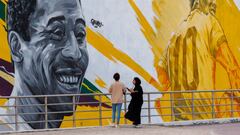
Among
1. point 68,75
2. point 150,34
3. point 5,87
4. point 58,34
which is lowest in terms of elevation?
point 5,87

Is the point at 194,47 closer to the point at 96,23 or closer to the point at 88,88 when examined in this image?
the point at 96,23

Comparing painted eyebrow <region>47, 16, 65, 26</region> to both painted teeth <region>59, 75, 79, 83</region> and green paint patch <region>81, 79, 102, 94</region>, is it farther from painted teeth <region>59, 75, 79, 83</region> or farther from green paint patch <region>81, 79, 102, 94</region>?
green paint patch <region>81, 79, 102, 94</region>

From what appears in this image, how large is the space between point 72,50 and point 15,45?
234 centimetres

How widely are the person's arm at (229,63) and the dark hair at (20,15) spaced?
983 centimetres

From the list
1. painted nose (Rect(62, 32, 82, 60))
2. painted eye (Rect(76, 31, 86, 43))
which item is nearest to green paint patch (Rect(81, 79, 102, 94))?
painted nose (Rect(62, 32, 82, 60))

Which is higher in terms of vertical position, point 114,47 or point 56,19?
point 56,19

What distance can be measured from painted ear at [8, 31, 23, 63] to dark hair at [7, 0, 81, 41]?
0.16 meters

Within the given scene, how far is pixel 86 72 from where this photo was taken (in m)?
22.4

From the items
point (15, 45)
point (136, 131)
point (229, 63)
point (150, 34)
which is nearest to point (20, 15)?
point (15, 45)

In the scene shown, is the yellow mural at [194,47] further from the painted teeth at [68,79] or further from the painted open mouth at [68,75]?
the painted teeth at [68,79]

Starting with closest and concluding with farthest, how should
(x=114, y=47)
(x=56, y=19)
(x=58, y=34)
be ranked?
(x=56, y=19) < (x=58, y=34) < (x=114, y=47)

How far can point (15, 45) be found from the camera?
803 inches

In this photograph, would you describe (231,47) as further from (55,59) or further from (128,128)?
(128,128)

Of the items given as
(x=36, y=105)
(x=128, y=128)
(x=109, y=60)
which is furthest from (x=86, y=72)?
(x=128, y=128)
